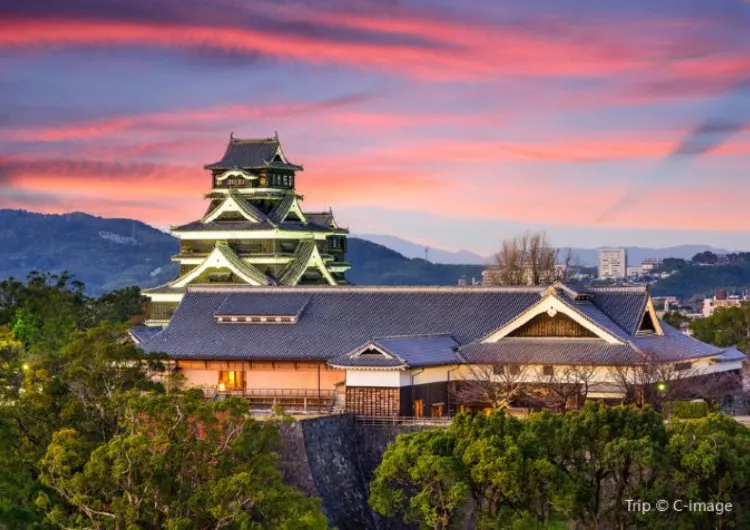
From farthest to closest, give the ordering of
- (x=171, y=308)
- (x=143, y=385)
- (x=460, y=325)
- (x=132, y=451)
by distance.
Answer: (x=171, y=308)
(x=460, y=325)
(x=143, y=385)
(x=132, y=451)

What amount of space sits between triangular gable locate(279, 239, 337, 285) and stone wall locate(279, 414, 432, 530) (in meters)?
27.5

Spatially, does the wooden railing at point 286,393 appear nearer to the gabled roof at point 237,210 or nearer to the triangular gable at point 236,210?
the gabled roof at point 237,210

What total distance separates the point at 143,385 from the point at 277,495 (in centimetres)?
941

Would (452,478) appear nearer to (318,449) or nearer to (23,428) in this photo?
(318,449)

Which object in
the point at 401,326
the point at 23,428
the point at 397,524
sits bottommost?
the point at 397,524

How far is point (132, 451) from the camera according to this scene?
123ft

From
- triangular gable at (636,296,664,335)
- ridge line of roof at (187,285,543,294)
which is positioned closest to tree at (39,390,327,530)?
ridge line of roof at (187,285,543,294)

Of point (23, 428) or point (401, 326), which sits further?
point (401, 326)

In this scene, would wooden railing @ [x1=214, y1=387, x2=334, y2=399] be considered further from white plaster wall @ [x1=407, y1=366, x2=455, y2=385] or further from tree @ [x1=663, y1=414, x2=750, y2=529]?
tree @ [x1=663, y1=414, x2=750, y2=529]

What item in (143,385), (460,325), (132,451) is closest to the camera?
(132,451)

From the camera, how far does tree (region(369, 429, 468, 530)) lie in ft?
132

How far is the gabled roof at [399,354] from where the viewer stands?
48.9 meters

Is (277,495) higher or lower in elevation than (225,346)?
lower

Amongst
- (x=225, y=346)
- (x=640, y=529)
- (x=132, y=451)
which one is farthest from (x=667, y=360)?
(x=132, y=451)
